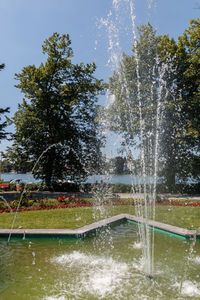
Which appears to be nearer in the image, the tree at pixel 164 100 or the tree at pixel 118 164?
the tree at pixel 164 100

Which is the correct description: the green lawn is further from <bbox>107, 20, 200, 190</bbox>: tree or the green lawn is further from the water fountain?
<bbox>107, 20, 200, 190</bbox>: tree

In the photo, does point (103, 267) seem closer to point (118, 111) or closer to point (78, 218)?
point (78, 218)

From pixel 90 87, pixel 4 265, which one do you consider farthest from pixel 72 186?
pixel 4 265

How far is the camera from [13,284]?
4.53 meters

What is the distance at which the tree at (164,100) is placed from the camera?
20.1 meters

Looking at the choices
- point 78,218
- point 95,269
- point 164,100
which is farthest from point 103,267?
point 164,100

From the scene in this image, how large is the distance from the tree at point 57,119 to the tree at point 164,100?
3.31 meters

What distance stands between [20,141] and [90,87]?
875cm

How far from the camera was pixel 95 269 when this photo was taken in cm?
520

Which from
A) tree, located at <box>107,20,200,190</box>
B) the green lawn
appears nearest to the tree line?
tree, located at <box>107,20,200,190</box>

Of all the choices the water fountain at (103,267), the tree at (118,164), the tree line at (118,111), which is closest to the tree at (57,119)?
the tree line at (118,111)

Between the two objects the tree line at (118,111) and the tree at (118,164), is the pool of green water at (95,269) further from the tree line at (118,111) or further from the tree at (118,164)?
the tree at (118,164)

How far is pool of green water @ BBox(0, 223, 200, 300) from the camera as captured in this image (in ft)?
13.7

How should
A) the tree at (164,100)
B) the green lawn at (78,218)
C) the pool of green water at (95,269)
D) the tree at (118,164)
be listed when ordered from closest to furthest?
the pool of green water at (95,269)
the green lawn at (78,218)
the tree at (164,100)
the tree at (118,164)
